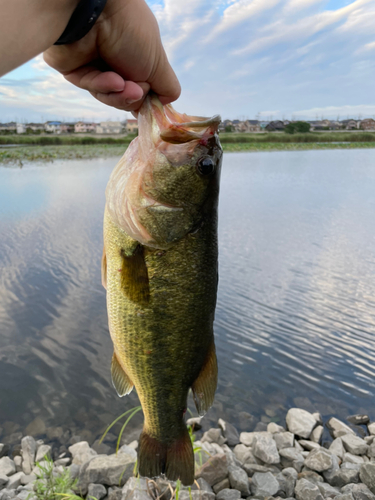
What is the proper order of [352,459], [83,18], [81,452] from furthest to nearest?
[352,459] → [81,452] → [83,18]

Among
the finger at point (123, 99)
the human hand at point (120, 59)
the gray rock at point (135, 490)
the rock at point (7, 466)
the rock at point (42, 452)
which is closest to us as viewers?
the human hand at point (120, 59)

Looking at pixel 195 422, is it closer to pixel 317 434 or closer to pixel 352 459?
pixel 317 434

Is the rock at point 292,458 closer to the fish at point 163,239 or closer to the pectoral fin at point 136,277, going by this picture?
the fish at point 163,239

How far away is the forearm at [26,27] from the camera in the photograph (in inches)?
33.9

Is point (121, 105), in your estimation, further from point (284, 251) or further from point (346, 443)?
point (284, 251)

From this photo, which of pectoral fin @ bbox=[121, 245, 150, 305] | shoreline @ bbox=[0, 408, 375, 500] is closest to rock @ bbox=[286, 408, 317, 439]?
shoreline @ bbox=[0, 408, 375, 500]

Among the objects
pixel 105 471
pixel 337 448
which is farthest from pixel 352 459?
pixel 105 471

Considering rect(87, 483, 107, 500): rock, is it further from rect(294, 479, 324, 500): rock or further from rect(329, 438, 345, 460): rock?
rect(329, 438, 345, 460): rock

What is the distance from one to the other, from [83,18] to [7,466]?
388 centimetres

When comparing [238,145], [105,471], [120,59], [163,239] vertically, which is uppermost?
[238,145]

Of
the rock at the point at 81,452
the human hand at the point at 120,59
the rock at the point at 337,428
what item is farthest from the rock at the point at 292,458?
the human hand at the point at 120,59

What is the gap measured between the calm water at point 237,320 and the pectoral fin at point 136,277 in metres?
2.89

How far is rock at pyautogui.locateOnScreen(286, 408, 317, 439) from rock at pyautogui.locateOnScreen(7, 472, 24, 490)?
275 centimetres

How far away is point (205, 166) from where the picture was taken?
1738 millimetres
